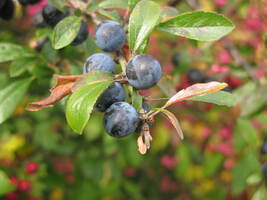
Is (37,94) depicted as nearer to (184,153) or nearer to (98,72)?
(184,153)

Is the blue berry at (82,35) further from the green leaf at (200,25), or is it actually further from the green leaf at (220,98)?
the green leaf at (220,98)

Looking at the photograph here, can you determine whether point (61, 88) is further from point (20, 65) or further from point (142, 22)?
point (20, 65)

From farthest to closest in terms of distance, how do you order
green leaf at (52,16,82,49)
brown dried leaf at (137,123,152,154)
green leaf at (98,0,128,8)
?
green leaf at (98,0,128,8), green leaf at (52,16,82,49), brown dried leaf at (137,123,152,154)

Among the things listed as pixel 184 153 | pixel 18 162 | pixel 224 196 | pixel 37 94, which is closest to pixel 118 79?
pixel 37 94

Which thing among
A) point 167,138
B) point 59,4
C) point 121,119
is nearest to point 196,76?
point 167,138

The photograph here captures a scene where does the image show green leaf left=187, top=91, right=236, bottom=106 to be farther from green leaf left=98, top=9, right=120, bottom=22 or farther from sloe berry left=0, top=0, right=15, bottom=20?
sloe berry left=0, top=0, right=15, bottom=20

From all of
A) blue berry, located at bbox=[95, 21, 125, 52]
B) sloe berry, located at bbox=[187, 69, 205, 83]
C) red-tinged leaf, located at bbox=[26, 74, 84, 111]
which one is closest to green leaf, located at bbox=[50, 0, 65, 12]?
blue berry, located at bbox=[95, 21, 125, 52]
